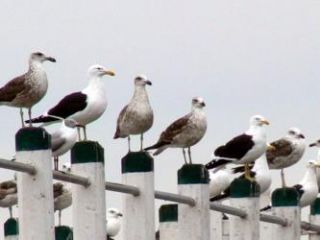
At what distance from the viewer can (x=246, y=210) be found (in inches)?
767

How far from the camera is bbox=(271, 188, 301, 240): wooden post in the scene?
69.4 feet

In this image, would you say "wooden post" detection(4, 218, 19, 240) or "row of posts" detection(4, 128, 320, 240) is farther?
"wooden post" detection(4, 218, 19, 240)

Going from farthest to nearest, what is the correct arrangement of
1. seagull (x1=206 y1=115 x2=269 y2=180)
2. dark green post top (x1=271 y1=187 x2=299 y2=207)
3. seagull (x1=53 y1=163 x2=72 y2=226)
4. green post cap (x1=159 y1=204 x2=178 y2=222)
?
seagull (x1=53 y1=163 x2=72 y2=226)
seagull (x1=206 y1=115 x2=269 y2=180)
dark green post top (x1=271 y1=187 x2=299 y2=207)
green post cap (x1=159 y1=204 x2=178 y2=222)

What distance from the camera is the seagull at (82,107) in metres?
18.0

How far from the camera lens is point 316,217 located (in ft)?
78.6

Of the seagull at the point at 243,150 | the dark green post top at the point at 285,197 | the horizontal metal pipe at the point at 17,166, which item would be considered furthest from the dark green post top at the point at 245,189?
the horizontal metal pipe at the point at 17,166

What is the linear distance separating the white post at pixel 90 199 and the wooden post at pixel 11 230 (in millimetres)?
3264

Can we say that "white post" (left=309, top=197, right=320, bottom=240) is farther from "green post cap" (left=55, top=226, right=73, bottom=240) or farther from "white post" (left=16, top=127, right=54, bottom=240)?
"white post" (left=16, top=127, right=54, bottom=240)

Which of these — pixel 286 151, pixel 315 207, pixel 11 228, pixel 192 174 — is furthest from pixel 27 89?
pixel 286 151

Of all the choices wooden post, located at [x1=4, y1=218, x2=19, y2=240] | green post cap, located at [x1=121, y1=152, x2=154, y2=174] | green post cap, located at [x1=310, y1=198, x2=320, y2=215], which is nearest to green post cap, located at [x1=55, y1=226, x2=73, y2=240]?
green post cap, located at [x1=121, y1=152, x2=154, y2=174]

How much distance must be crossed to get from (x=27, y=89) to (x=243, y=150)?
20.6 feet

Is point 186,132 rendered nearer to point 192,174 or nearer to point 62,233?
point 192,174

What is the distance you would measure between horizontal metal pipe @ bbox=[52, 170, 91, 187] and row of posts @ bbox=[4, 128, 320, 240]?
0.05m

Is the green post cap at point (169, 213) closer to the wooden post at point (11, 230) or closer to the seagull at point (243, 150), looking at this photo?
the wooden post at point (11, 230)
